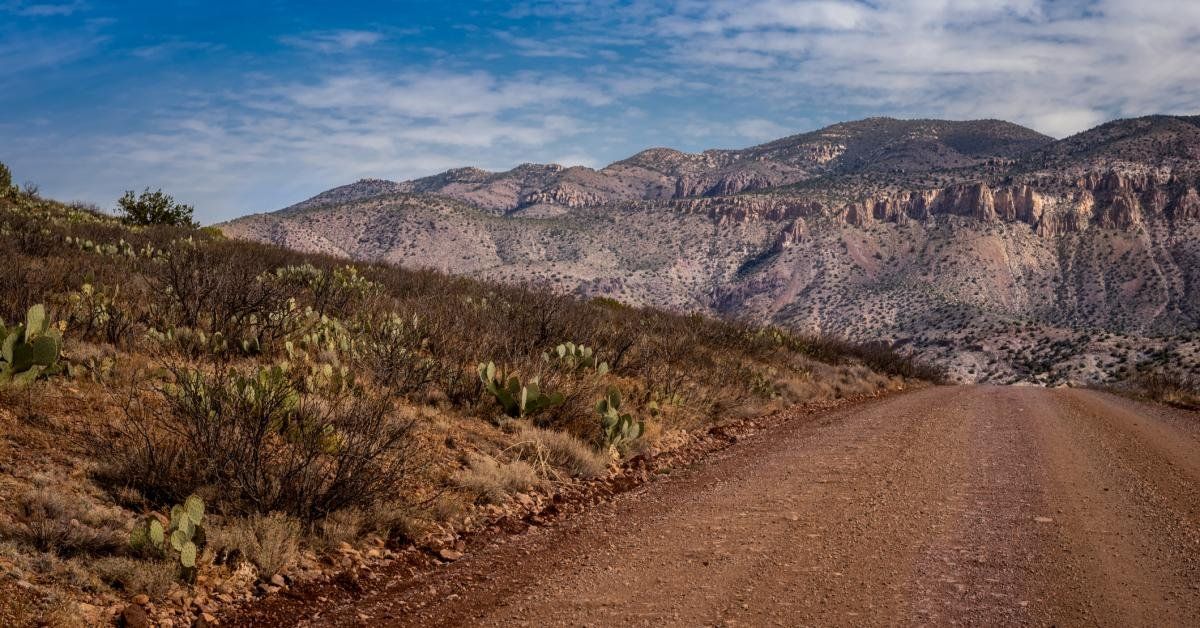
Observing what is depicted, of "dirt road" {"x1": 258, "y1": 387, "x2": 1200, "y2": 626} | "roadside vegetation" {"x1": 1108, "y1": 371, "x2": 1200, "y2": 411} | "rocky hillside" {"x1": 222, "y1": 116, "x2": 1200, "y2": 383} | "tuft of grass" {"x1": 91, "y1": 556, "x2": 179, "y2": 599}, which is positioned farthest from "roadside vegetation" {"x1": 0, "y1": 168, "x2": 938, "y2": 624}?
"rocky hillside" {"x1": 222, "y1": 116, "x2": 1200, "y2": 383}

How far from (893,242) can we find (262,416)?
10140 centimetres

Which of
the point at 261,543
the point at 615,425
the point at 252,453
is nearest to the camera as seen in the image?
the point at 261,543

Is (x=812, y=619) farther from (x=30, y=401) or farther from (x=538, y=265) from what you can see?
(x=538, y=265)

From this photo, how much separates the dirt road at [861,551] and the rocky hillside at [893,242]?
51.4 metres

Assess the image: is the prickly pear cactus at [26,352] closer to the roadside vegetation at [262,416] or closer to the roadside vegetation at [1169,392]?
the roadside vegetation at [262,416]

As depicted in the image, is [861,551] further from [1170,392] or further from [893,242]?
[893,242]

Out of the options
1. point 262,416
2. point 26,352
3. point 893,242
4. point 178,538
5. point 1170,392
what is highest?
point 893,242

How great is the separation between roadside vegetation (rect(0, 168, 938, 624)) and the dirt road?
36.2 inches

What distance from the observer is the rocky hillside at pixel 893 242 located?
76.1 meters

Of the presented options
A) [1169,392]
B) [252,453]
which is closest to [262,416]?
[252,453]

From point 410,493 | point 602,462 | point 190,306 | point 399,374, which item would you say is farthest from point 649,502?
point 190,306

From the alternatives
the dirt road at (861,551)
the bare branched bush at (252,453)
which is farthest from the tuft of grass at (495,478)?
the dirt road at (861,551)

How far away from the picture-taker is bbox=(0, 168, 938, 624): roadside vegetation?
4223mm

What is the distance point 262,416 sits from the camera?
5355 mm
